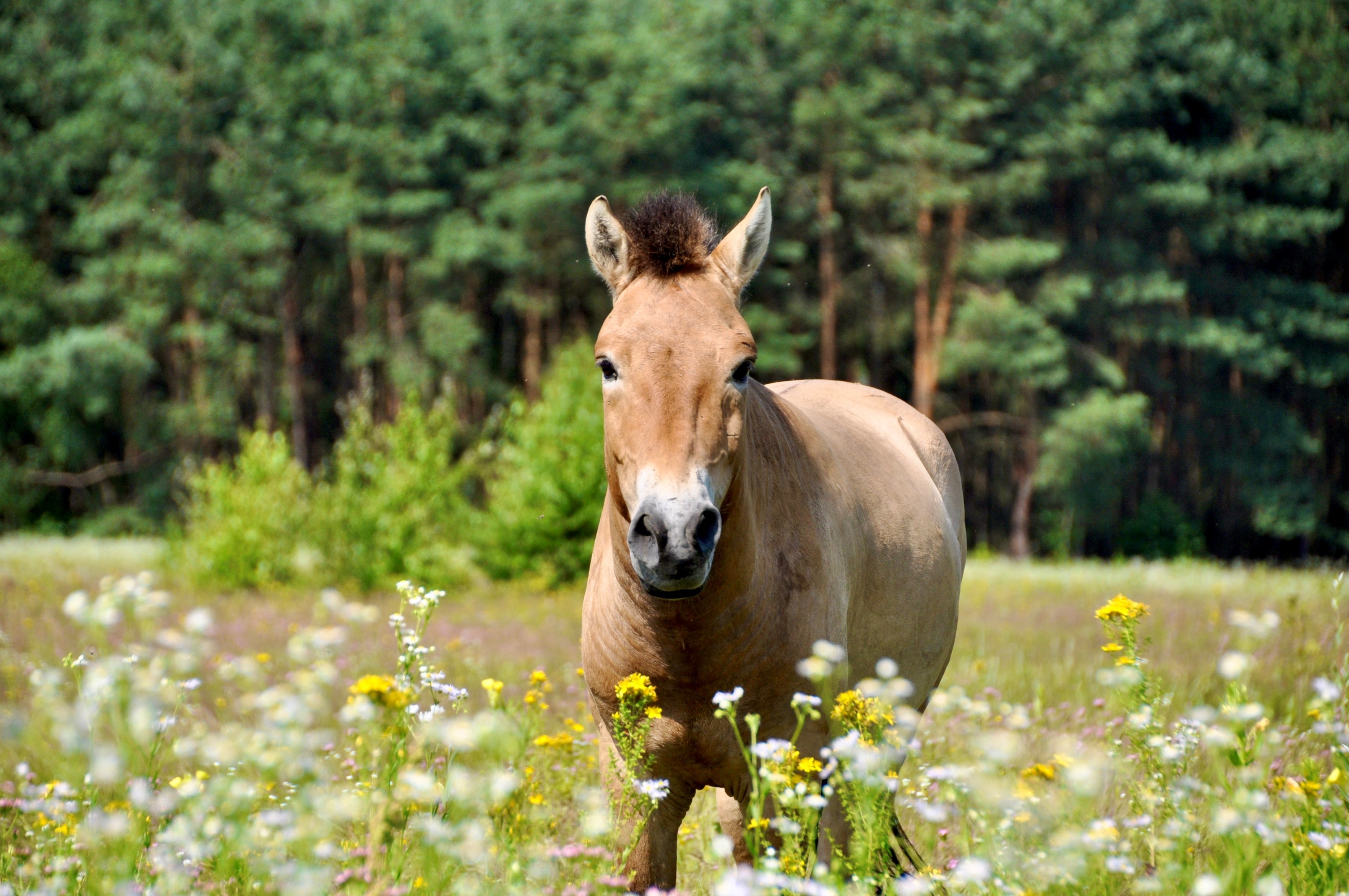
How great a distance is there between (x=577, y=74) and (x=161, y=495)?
16.0m

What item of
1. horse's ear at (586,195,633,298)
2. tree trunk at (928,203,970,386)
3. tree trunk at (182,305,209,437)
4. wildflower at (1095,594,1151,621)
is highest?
horse's ear at (586,195,633,298)

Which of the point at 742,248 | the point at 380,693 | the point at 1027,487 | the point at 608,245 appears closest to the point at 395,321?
the point at 1027,487

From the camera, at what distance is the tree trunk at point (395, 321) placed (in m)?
26.7

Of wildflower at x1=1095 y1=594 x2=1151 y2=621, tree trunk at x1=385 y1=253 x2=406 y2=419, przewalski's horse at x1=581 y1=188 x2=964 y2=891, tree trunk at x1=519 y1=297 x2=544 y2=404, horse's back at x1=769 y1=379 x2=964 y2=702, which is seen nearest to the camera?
wildflower at x1=1095 y1=594 x2=1151 y2=621

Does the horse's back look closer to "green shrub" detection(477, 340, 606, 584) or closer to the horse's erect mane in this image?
the horse's erect mane

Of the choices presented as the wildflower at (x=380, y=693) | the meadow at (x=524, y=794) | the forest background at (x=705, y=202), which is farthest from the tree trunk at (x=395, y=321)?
the wildflower at (x=380, y=693)

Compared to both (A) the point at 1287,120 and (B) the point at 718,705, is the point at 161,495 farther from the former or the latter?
(A) the point at 1287,120

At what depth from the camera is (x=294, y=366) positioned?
90.8 feet

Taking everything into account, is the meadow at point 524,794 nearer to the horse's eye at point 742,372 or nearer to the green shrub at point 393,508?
the horse's eye at point 742,372

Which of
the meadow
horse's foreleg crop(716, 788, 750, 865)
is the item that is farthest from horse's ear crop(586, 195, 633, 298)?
horse's foreleg crop(716, 788, 750, 865)

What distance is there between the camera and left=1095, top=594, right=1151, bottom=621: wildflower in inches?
94.7

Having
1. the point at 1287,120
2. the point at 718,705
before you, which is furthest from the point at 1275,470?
the point at 718,705

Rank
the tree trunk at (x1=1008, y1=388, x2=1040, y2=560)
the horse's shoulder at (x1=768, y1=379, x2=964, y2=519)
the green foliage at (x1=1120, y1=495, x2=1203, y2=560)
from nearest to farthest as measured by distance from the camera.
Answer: the horse's shoulder at (x1=768, y1=379, x2=964, y2=519)
the tree trunk at (x1=1008, y1=388, x2=1040, y2=560)
the green foliage at (x1=1120, y1=495, x2=1203, y2=560)

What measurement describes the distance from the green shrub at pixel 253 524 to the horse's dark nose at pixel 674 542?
11041mm
